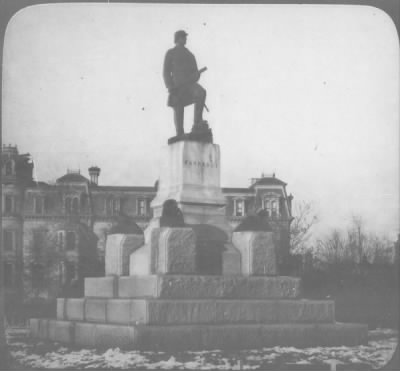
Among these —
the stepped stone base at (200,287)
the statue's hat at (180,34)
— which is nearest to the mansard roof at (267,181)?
the statue's hat at (180,34)

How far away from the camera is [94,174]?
2522cm

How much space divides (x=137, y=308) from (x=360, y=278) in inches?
296

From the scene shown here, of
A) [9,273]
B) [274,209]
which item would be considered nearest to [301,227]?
[274,209]

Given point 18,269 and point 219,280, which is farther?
point 18,269

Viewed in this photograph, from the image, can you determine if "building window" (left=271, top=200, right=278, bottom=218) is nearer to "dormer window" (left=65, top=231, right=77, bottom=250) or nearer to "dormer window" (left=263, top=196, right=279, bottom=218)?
"dormer window" (left=263, top=196, right=279, bottom=218)

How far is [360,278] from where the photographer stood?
63.6 feet

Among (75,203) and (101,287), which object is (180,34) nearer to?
(101,287)

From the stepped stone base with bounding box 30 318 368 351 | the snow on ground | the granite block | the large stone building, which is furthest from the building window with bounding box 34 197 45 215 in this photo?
the snow on ground

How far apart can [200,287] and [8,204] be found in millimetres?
10037

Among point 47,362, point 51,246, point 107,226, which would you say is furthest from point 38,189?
point 47,362

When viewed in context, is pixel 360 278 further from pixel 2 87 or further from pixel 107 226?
pixel 107 226

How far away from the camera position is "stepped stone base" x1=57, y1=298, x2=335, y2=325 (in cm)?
1340

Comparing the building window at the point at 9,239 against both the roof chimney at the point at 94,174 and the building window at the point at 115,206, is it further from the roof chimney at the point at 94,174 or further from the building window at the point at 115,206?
the building window at the point at 115,206

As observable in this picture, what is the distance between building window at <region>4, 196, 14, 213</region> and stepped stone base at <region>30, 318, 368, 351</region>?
7067mm
